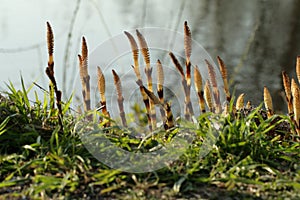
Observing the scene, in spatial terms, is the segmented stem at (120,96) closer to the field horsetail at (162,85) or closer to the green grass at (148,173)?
the field horsetail at (162,85)

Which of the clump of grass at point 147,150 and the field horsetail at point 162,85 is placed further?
the field horsetail at point 162,85

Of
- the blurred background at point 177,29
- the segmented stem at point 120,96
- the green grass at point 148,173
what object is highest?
the blurred background at point 177,29

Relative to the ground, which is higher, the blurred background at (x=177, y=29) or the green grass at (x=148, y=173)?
the blurred background at (x=177, y=29)

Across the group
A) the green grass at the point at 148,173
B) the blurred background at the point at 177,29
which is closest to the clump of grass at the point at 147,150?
the green grass at the point at 148,173

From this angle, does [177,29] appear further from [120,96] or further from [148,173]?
[148,173]

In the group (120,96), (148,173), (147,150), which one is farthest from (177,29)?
(148,173)

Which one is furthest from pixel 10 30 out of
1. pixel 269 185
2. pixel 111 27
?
pixel 269 185
